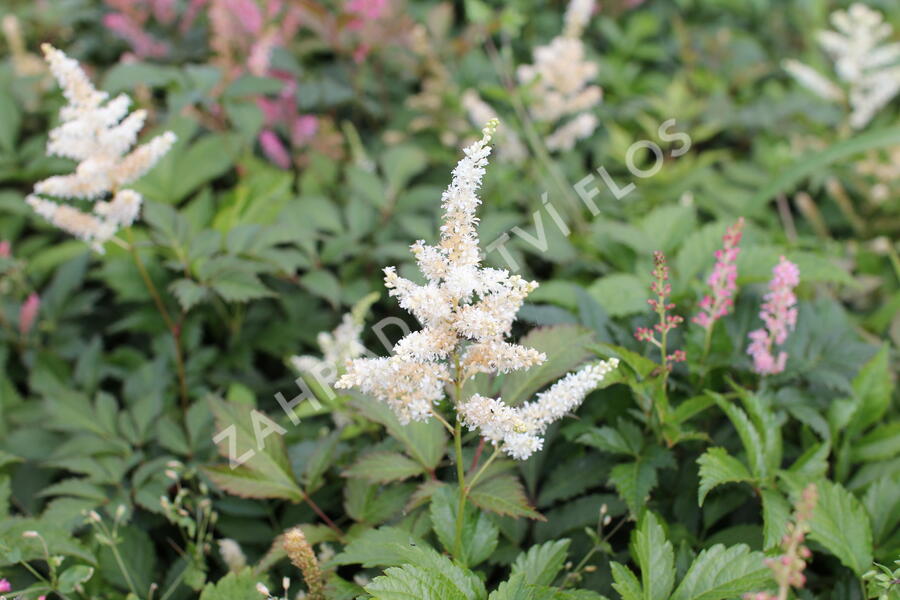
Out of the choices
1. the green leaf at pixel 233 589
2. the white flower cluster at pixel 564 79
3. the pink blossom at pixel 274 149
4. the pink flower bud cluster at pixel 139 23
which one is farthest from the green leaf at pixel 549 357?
the pink flower bud cluster at pixel 139 23

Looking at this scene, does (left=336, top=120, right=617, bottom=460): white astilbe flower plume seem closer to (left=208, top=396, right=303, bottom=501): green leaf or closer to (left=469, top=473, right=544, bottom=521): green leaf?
(left=469, top=473, right=544, bottom=521): green leaf

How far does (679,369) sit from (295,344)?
122 centimetres

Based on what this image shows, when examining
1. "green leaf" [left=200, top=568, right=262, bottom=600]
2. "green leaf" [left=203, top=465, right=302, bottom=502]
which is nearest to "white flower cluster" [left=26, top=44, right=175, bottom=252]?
"green leaf" [left=203, top=465, right=302, bottom=502]

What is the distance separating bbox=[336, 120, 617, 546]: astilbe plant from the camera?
111cm

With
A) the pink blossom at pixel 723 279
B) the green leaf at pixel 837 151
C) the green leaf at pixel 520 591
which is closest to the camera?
the green leaf at pixel 520 591

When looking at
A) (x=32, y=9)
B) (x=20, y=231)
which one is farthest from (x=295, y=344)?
(x=32, y=9)

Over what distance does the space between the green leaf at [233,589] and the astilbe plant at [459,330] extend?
59cm

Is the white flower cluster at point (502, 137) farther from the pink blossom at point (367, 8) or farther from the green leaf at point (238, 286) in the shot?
the green leaf at point (238, 286)

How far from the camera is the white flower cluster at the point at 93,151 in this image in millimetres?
1732

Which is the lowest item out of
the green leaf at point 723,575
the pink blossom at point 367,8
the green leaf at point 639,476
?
the green leaf at point 723,575

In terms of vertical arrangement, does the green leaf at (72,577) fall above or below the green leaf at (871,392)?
above

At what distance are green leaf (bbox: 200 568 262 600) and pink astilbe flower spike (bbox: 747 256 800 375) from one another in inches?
48.2

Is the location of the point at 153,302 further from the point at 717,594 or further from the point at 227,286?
the point at 717,594

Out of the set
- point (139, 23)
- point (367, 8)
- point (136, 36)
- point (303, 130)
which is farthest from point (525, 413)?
point (139, 23)
